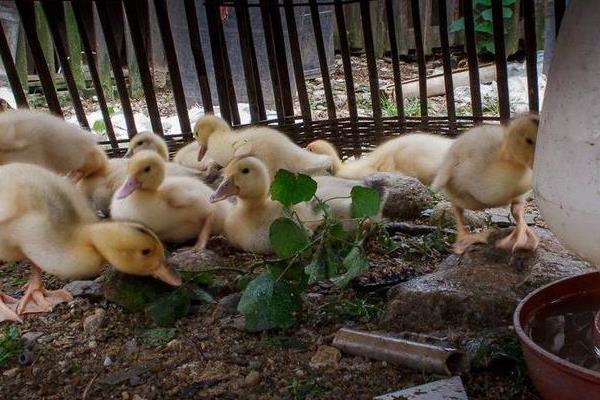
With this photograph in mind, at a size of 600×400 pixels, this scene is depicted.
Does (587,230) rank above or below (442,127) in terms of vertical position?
above

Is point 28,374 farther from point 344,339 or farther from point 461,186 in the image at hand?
point 461,186

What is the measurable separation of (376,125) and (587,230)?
2817mm

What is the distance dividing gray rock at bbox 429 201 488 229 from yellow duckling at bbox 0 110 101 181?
152 cm

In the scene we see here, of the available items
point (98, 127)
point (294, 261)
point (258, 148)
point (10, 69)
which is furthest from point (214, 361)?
point (98, 127)

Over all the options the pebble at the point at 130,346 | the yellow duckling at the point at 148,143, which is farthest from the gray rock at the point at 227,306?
the yellow duckling at the point at 148,143

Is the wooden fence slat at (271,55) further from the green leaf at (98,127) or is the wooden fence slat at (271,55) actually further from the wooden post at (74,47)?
the wooden post at (74,47)

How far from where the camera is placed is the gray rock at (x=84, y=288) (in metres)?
2.74

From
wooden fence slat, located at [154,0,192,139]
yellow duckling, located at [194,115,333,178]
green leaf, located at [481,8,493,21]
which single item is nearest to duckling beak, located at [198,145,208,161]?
yellow duckling, located at [194,115,333,178]

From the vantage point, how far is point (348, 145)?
14.4ft

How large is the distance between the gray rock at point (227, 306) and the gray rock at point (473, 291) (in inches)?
19.6

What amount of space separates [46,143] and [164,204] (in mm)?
717

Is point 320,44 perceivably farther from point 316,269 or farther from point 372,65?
point 316,269

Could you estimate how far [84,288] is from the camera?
280 centimetres

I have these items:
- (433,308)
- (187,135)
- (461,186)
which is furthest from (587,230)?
(187,135)
